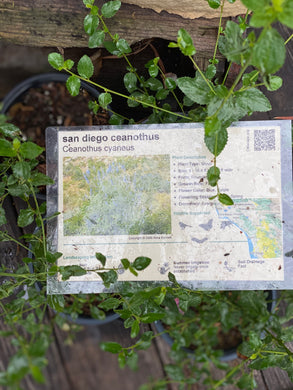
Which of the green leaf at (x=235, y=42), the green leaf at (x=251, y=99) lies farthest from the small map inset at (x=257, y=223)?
the green leaf at (x=235, y=42)

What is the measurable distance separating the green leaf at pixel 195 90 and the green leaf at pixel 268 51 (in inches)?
8.7

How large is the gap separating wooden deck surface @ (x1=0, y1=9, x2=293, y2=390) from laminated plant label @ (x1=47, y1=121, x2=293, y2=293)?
0.84 ft

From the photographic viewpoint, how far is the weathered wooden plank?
0.91 meters

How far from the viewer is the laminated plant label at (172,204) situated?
0.83 m

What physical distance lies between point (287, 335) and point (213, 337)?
0.90ft

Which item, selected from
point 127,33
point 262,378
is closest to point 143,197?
point 127,33

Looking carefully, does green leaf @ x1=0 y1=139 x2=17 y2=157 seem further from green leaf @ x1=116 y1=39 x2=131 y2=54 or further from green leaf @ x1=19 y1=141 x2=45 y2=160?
green leaf @ x1=116 y1=39 x2=131 y2=54

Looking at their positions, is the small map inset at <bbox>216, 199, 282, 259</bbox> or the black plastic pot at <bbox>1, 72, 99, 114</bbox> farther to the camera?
the black plastic pot at <bbox>1, 72, 99, 114</bbox>

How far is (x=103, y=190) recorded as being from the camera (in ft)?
2.77

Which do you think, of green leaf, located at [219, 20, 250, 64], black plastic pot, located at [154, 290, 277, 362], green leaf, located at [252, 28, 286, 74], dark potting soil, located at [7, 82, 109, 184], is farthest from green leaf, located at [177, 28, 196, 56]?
black plastic pot, located at [154, 290, 277, 362]

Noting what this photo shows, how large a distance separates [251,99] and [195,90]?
108mm

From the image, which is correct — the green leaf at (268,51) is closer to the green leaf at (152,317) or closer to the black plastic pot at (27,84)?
the green leaf at (152,317)

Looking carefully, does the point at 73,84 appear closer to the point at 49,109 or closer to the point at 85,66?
the point at 85,66

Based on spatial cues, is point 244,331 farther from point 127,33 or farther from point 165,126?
point 127,33
